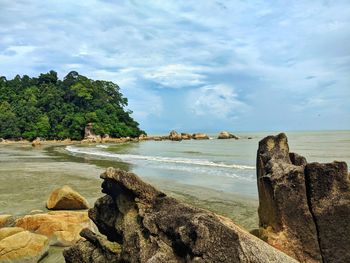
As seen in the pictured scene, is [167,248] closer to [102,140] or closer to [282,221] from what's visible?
[282,221]

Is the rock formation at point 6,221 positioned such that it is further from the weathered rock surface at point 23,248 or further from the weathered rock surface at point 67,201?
the weathered rock surface at point 67,201

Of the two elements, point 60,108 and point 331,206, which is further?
point 60,108

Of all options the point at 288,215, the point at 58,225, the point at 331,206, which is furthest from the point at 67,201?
the point at 331,206

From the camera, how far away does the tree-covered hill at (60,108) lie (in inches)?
4397

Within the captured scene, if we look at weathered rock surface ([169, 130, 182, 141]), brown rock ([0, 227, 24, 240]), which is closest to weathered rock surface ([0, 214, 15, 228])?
brown rock ([0, 227, 24, 240])

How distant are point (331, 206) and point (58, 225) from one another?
7.01 metres

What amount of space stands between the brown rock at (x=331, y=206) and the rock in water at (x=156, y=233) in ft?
5.59

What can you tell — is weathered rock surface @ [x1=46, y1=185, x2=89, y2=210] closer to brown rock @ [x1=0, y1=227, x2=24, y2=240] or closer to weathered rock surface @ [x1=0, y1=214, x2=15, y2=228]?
weathered rock surface @ [x1=0, y1=214, x2=15, y2=228]

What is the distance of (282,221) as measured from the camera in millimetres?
6617

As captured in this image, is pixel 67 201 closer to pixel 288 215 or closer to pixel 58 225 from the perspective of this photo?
pixel 58 225

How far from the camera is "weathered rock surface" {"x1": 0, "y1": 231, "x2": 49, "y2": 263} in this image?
322 inches

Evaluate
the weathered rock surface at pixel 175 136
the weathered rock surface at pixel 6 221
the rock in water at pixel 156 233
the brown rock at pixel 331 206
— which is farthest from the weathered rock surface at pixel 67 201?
the weathered rock surface at pixel 175 136

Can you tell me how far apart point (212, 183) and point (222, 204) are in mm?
7147

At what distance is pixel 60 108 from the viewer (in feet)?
393
